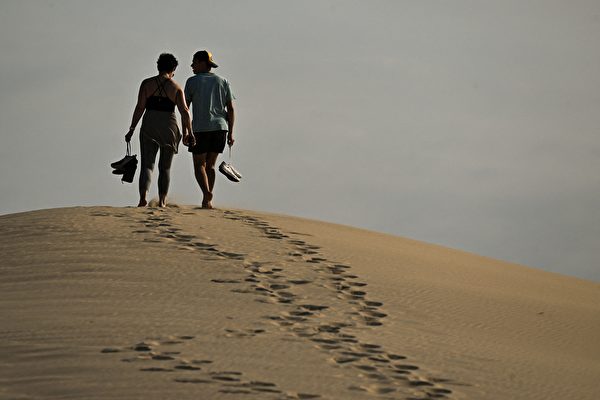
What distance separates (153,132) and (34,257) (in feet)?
7.46

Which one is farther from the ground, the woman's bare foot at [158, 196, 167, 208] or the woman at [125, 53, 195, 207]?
the woman at [125, 53, 195, 207]

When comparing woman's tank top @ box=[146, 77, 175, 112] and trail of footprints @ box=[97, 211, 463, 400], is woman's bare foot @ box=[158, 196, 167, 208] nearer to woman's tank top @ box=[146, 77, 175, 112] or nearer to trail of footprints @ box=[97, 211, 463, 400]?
trail of footprints @ box=[97, 211, 463, 400]

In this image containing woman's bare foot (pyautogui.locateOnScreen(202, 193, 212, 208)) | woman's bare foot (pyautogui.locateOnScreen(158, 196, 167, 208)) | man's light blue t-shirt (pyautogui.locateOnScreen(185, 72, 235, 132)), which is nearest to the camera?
man's light blue t-shirt (pyautogui.locateOnScreen(185, 72, 235, 132))

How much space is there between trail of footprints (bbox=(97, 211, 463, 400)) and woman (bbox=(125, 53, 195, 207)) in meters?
0.71

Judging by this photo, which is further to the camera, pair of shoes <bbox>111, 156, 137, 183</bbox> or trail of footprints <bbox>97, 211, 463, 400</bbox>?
pair of shoes <bbox>111, 156, 137, 183</bbox>

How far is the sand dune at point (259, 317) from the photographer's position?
8.13 meters

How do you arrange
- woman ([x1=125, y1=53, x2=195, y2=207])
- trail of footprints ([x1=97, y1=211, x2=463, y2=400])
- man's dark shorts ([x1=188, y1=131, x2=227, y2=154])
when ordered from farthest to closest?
man's dark shorts ([x1=188, y1=131, x2=227, y2=154]), woman ([x1=125, y1=53, x2=195, y2=207]), trail of footprints ([x1=97, y1=211, x2=463, y2=400])

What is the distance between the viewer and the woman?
512 inches

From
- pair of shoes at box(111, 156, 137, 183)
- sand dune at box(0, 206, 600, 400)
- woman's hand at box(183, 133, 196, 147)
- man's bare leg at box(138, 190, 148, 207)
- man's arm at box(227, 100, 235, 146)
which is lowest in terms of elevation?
sand dune at box(0, 206, 600, 400)

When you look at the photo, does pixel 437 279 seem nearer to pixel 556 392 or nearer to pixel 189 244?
pixel 189 244

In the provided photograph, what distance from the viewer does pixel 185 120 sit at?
13141mm

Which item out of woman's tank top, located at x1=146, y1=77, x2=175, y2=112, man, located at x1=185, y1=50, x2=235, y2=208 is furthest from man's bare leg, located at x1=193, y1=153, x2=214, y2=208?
woman's tank top, located at x1=146, y1=77, x2=175, y2=112

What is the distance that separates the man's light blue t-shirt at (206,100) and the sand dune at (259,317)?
106cm

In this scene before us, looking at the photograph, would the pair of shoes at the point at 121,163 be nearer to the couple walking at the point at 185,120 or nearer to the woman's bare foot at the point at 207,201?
the couple walking at the point at 185,120
